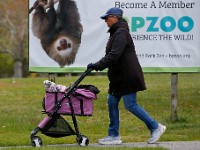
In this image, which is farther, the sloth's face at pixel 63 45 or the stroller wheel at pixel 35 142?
the sloth's face at pixel 63 45

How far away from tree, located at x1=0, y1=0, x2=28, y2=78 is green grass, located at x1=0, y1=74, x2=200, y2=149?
3625 centimetres

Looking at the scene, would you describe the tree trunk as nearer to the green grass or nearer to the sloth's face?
the green grass

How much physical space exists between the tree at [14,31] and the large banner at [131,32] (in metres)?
41.9

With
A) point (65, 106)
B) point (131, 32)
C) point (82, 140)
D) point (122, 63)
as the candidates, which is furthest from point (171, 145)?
point (131, 32)

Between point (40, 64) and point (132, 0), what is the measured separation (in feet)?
→ 7.86

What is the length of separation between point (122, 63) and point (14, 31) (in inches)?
1987

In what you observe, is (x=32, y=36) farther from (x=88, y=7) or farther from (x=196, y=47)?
(x=196, y=47)

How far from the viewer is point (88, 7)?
14.2m

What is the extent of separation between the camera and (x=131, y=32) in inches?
553

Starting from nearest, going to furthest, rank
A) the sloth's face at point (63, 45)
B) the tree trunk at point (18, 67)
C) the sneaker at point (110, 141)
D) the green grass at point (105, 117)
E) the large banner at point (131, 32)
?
the sneaker at point (110, 141) → the green grass at point (105, 117) → the large banner at point (131, 32) → the sloth's face at point (63, 45) → the tree trunk at point (18, 67)

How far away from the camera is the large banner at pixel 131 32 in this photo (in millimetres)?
13836

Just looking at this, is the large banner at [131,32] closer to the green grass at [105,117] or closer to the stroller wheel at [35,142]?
the green grass at [105,117]

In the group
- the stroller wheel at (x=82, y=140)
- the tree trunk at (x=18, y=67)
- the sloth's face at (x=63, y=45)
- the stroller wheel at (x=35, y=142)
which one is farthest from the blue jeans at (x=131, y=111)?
the tree trunk at (x=18, y=67)

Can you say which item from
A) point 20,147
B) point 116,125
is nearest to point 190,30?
point 116,125
